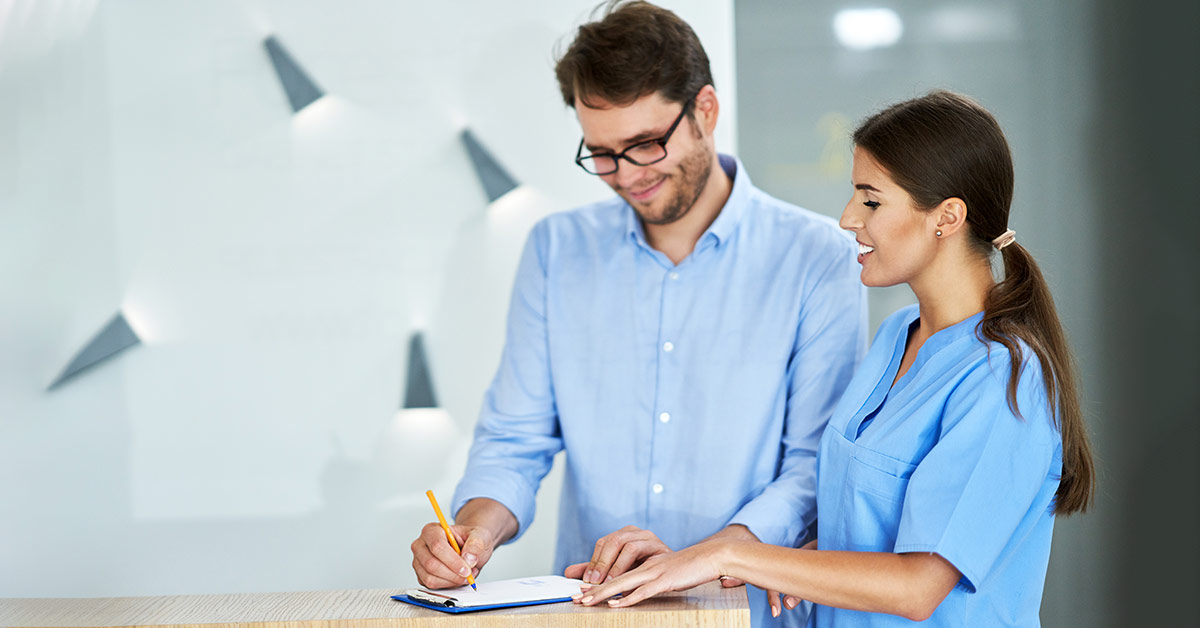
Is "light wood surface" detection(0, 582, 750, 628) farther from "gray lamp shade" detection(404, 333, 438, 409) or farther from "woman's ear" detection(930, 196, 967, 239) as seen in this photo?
"gray lamp shade" detection(404, 333, 438, 409)

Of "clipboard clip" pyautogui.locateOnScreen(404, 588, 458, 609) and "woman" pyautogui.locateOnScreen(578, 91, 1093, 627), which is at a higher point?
"woman" pyautogui.locateOnScreen(578, 91, 1093, 627)

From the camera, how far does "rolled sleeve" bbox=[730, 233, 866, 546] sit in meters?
1.51

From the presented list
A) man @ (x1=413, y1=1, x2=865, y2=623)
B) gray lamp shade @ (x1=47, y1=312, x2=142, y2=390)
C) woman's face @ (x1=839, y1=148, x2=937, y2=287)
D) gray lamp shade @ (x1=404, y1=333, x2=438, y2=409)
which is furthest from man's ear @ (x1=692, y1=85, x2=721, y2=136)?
gray lamp shade @ (x1=47, y1=312, x2=142, y2=390)

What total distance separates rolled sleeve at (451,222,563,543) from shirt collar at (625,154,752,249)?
0.62 ft

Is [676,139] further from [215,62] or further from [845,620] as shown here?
[215,62]

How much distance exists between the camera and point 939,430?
1254 mm

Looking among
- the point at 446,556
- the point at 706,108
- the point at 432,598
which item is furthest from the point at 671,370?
the point at 432,598

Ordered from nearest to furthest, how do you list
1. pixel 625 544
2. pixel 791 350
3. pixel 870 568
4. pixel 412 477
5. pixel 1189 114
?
pixel 870 568
pixel 625 544
pixel 791 350
pixel 1189 114
pixel 412 477

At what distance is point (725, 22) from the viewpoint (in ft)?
7.75

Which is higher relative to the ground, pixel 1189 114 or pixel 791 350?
pixel 1189 114

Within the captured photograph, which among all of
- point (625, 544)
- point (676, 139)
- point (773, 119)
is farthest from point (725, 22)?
point (625, 544)

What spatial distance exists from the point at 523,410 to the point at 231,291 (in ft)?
3.83

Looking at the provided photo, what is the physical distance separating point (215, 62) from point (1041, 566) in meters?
2.27

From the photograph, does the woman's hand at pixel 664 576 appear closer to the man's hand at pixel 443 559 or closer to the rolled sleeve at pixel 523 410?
the man's hand at pixel 443 559
